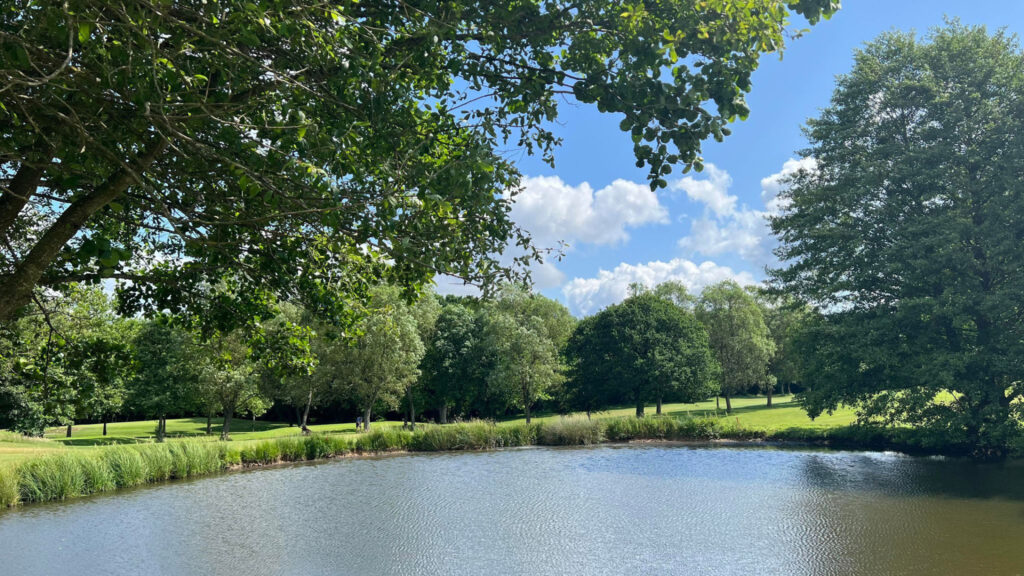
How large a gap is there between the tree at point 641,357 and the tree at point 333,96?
122 ft

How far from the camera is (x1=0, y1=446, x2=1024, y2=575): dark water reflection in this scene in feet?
32.5

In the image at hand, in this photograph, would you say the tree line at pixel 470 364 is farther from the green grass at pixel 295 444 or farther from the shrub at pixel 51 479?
the shrub at pixel 51 479

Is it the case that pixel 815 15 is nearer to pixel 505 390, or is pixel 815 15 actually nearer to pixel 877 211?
pixel 877 211

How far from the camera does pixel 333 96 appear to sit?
4.72m

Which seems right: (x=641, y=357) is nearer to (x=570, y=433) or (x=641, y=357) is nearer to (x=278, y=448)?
(x=570, y=433)

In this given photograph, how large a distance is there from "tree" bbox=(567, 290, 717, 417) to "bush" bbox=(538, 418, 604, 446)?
41.8 ft

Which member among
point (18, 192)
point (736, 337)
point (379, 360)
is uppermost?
point (736, 337)

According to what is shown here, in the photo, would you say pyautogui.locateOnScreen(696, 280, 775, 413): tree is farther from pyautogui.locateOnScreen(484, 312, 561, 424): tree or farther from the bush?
the bush

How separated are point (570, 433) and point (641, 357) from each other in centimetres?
1565

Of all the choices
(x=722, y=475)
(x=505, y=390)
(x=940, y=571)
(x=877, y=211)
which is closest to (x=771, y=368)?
(x=505, y=390)

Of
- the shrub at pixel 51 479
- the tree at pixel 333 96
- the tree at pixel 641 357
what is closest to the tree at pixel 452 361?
the tree at pixel 641 357

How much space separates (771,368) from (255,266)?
5779 centimetres

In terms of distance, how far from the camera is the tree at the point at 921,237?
767 inches

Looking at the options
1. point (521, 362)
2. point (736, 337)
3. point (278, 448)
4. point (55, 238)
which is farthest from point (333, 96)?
point (736, 337)
